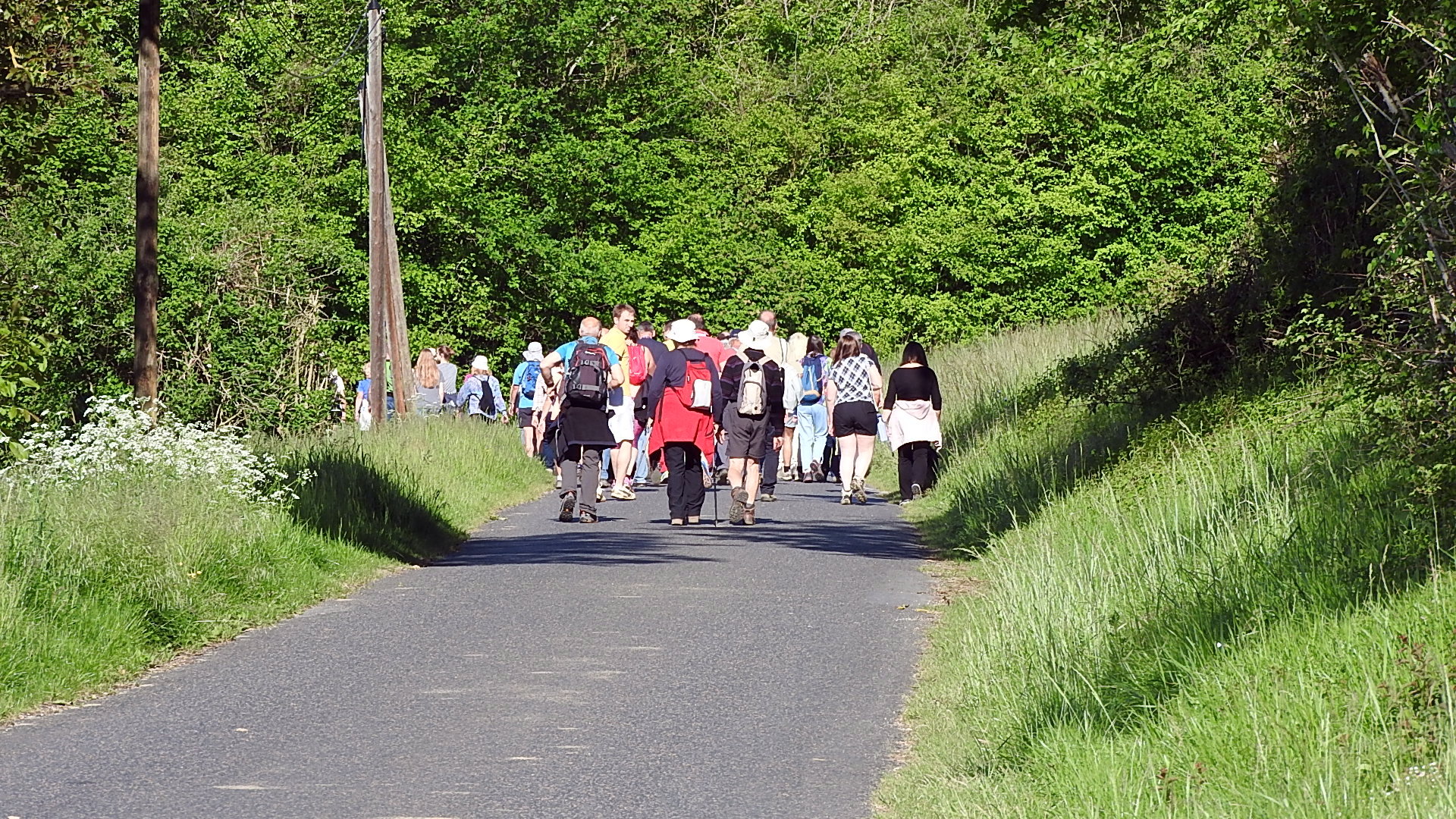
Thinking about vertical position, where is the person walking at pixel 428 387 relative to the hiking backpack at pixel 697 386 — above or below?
above

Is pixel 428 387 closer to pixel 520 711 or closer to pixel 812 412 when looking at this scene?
pixel 812 412

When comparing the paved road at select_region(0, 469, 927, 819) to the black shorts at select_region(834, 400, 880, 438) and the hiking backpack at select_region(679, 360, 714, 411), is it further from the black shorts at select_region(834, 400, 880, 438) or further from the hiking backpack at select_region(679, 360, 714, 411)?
the black shorts at select_region(834, 400, 880, 438)

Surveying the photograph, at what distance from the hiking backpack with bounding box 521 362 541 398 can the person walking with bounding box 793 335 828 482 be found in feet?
11.0

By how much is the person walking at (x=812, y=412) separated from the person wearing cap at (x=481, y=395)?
16.7 ft

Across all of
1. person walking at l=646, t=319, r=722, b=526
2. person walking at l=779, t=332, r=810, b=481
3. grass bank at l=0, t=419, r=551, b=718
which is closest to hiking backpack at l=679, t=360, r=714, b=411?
person walking at l=646, t=319, r=722, b=526

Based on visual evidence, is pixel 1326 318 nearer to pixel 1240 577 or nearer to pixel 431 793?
pixel 1240 577

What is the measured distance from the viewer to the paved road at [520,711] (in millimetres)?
7062

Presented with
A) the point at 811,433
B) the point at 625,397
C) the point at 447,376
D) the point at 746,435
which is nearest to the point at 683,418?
the point at 746,435

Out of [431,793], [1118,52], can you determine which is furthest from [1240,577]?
[1118,52]

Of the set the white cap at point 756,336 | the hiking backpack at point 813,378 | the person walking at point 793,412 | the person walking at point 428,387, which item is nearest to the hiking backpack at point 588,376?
the white cap at point 756,336

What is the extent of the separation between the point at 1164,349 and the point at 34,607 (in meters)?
10.1

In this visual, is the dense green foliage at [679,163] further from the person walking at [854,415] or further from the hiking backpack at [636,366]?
the person walking at [854,415]

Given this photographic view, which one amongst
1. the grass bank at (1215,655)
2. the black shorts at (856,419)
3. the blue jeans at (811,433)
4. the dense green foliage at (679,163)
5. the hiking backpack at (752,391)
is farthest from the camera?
the dense green foliage at (679,163)

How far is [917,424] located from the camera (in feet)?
70.6
